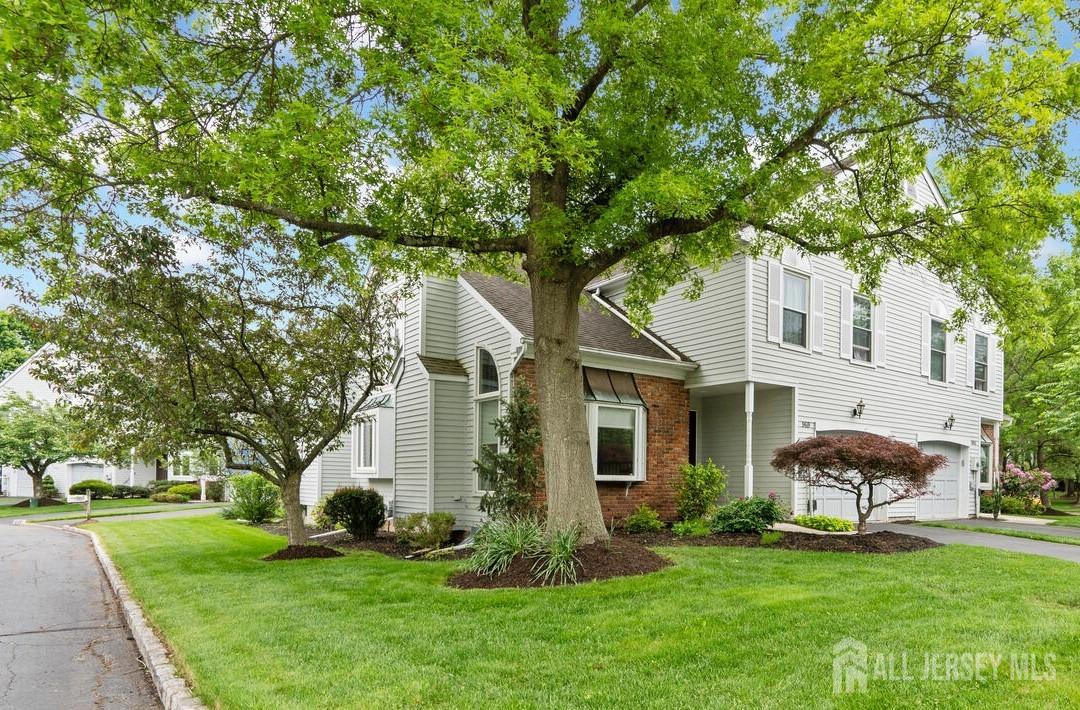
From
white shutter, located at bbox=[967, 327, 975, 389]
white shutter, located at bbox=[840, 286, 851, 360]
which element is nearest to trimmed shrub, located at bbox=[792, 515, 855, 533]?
white shutter, located at bbox=[840, 286, 851, 360]

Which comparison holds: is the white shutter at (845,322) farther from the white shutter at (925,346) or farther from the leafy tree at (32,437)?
the leafy tree at (32,437)

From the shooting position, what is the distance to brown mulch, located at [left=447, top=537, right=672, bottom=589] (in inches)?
321

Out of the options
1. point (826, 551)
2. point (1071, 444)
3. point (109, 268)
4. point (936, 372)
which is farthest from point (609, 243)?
point (1071, 444)

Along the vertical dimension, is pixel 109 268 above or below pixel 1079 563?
above

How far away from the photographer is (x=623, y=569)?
27.4 feet

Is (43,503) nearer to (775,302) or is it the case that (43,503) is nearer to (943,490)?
(775,302)

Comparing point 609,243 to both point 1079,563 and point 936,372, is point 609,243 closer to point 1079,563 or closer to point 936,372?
point 1079,563

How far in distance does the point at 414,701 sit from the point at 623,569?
4.31 metres

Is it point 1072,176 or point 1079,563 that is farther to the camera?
point 1079,563

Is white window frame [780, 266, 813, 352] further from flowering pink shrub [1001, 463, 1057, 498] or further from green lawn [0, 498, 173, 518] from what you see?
green lawn [0, 498, 173, 518]

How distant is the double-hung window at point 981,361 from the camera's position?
20.7 metres

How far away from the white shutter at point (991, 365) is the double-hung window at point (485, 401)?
642 inches

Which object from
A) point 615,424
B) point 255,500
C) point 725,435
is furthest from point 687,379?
point 255,500

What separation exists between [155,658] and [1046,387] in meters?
28.7
